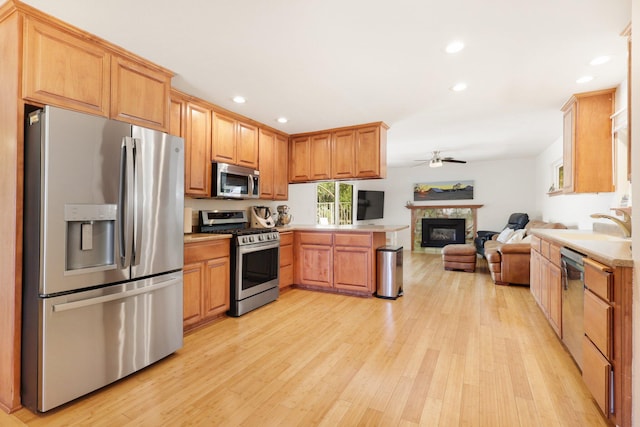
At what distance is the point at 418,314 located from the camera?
3.37 m

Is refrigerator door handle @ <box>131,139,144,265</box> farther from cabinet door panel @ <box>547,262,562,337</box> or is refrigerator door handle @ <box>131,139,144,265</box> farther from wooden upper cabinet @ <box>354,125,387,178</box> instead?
cabinet door panel @ <box>547,262,562,337</box>

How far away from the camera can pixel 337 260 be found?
4180 millimetres

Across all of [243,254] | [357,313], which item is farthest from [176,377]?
[357,313]

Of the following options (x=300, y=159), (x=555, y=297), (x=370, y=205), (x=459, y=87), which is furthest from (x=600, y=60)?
(x=370, y=205)

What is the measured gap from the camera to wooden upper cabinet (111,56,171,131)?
222cm

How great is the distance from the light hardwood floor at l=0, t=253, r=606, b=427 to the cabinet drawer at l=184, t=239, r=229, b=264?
27.0 inches

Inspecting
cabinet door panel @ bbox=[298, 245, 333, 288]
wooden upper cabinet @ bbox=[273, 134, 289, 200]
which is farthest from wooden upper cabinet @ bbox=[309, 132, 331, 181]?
cabinet door panel @ bbox=[298, 245, 333, 288]

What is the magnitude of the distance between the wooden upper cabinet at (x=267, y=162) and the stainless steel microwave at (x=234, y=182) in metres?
0.21

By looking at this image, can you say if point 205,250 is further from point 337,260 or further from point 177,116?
point 337,260

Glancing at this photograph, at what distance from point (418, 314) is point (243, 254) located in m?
2.02

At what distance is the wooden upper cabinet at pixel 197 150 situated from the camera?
3.21m

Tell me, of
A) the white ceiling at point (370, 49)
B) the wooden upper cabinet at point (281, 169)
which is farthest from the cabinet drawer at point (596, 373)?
the wooden upper cabinet at point (281, 169)

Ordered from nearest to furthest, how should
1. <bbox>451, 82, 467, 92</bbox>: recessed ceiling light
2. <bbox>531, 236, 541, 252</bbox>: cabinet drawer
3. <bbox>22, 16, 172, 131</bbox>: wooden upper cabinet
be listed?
1. <bbox>22, 16, 172, 131</bbox>: wooden upper cabinet
2. <bbox>451, 82, 467, 92</bbox>: recessed ceiling light
3. <bbox>531, 236, 541, 252</bbox>: cabinet drawer

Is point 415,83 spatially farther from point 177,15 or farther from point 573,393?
point 573,393
